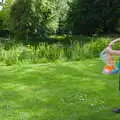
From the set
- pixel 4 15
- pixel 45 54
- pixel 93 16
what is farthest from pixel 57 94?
pixel 4 15

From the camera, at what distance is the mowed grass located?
15.1ft

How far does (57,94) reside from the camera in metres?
5.73

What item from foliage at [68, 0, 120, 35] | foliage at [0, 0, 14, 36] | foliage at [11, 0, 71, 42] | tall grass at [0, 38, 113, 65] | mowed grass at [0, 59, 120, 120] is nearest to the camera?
mowed grass at [0, 59, 120, 120]

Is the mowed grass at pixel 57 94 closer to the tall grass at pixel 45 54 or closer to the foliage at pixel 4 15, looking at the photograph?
the tall grass at pixel 45 54

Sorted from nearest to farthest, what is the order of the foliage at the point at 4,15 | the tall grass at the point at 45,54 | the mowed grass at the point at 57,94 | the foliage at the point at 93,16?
the mowed grass at the point at 57,94 → the tall grass at the point at 45,54 → the foliage at the point at 4,15 → the foliage at the point at 93,16

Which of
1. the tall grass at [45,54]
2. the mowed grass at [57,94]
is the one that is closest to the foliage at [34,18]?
the tall grass at [45,54]

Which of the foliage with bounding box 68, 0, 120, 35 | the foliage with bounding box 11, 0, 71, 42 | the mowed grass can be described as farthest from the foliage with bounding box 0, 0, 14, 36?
the mowed grass

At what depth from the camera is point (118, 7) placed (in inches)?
1072

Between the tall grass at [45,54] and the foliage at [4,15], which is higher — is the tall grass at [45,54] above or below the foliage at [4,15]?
below

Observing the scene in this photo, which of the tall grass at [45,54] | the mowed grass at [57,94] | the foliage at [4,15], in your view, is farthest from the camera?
the foliage at [4,15]

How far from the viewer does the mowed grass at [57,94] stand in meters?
4.61

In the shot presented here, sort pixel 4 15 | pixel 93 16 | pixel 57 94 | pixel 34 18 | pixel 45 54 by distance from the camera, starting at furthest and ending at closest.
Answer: pixel 4 15, pixel 93 16, pixel 34 18, pixel 45 54, pixel 57 94

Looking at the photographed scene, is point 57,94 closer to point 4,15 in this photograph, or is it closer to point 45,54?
point 45,54

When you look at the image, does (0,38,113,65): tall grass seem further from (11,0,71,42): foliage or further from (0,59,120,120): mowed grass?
(11,0,71,42): foliage
